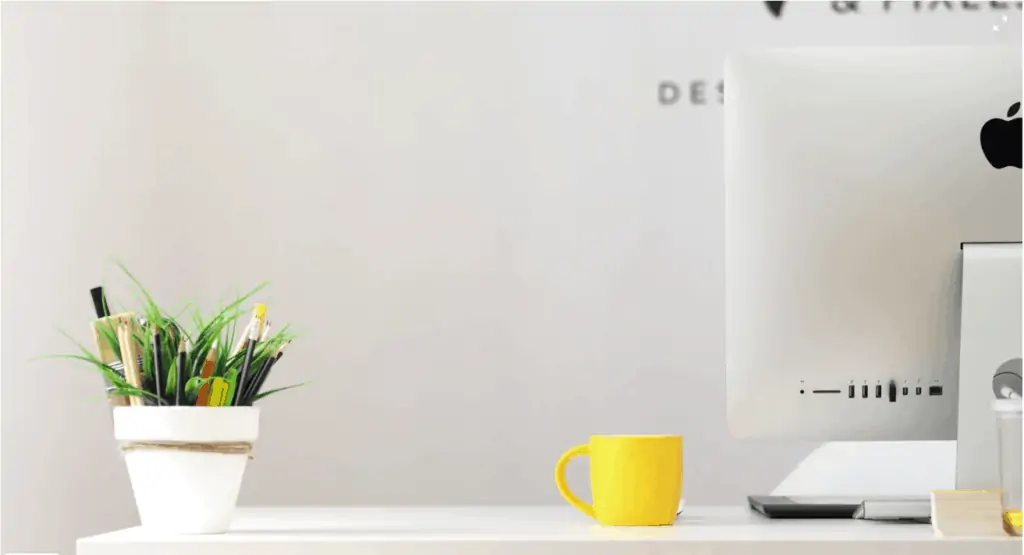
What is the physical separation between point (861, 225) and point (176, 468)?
27.4 inches

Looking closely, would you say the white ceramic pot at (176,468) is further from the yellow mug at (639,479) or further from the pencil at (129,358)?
the yellow mug at (639,479)

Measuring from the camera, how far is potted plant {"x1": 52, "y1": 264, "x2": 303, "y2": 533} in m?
0.82

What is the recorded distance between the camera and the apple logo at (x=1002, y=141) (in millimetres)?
1062

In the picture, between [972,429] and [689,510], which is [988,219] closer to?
[972,429]

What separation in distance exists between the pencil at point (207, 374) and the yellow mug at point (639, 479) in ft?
1.01

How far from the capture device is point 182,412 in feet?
2.69

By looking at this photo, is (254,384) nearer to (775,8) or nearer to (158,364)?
(158,364)

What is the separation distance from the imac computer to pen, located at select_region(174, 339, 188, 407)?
547mm

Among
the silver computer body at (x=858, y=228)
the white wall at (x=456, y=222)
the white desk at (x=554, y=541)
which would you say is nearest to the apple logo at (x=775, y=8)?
the white wall at (x=456, y=222)

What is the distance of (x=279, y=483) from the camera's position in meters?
2.38

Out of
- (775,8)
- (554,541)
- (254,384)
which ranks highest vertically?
(775,8)

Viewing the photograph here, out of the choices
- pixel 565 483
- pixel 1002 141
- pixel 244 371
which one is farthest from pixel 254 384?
pixel 1002 141

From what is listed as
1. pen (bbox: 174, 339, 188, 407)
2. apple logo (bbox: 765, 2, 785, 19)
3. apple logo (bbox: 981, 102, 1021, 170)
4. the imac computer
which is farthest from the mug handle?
apple logo (bbox: 765, 2, 785, 19)

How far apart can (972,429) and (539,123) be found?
1573 mm
